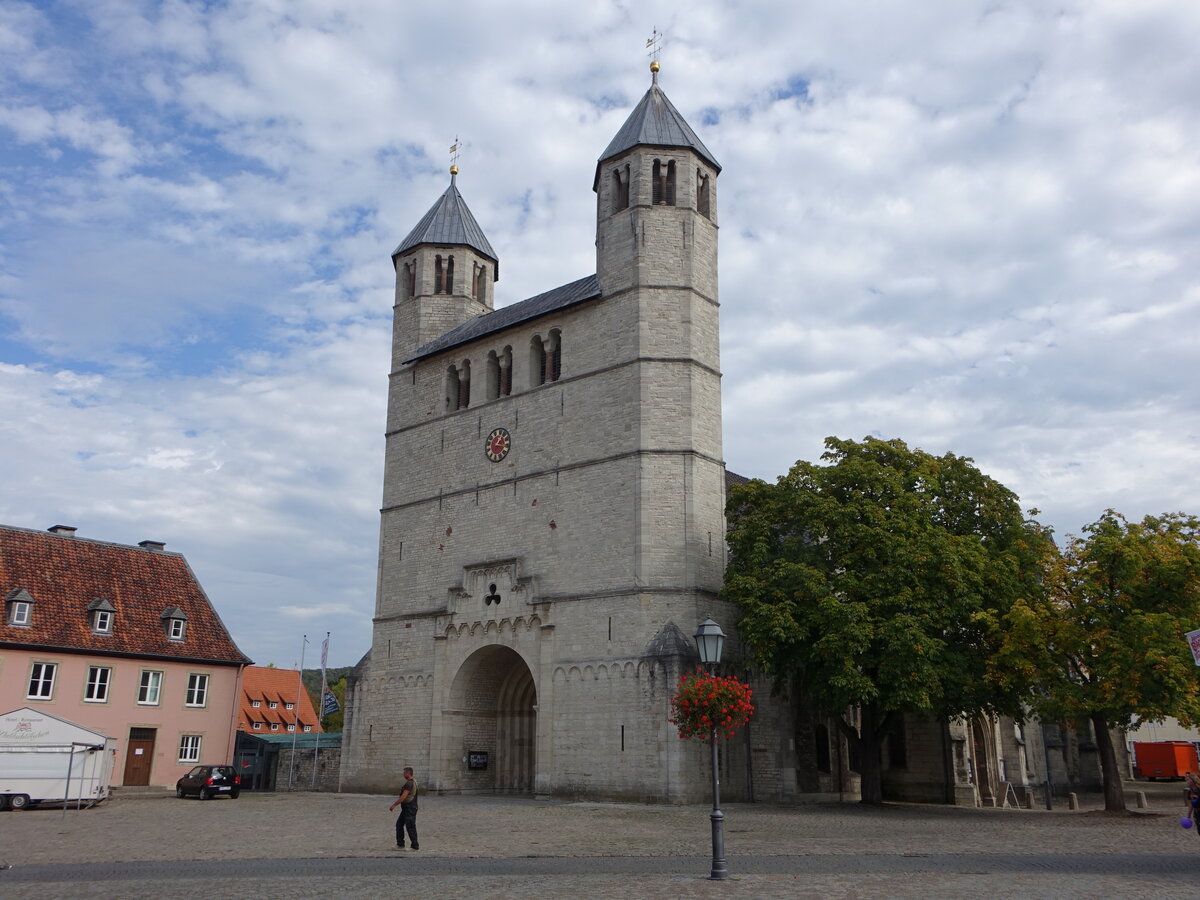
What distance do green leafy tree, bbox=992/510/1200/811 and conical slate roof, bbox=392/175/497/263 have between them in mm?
28441

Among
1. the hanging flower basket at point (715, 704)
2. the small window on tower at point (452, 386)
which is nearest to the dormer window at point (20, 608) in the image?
the small window on tower at point (452, 386)

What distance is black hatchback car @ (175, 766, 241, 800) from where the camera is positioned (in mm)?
34719

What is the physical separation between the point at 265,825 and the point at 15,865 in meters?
7.97

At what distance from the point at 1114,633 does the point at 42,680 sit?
36.0 metres

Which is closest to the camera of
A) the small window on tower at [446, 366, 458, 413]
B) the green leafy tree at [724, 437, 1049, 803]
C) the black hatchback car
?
the green leafy tree at [724, 437, 1049, 803]

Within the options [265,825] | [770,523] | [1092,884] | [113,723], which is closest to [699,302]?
[770,523]

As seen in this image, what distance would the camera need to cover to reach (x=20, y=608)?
124ft

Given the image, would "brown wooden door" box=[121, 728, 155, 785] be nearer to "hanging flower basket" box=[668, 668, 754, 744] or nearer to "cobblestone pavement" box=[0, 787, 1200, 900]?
"cobblestone pavement" box=[0, 787, 1200, 900]

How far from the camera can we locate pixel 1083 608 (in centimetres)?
2788

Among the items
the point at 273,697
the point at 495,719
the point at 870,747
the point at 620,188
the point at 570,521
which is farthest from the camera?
the point at 273,697

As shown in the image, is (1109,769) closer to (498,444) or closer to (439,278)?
(498,444)

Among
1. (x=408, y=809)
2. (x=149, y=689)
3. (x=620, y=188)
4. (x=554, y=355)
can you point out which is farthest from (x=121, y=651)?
(x=408, y=809)

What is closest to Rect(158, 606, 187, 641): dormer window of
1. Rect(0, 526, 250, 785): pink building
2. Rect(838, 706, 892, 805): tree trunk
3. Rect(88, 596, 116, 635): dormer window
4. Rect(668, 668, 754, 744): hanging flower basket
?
Rect(0, 526, 250, 785): pink building

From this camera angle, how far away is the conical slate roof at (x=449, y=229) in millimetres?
45469
